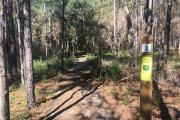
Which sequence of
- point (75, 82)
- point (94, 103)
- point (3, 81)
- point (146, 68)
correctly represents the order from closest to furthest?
point (146, 68), point (3, 81), point (94, 103), point (75, 82)

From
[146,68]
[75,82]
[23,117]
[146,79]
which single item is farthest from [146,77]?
[75,82]

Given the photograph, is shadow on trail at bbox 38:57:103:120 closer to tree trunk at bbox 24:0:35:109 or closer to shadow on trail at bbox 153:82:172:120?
tree trunk at bbox 24:0:35:109

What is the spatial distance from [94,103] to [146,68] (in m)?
6.45

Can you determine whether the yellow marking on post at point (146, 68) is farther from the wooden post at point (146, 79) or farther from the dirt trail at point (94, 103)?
the dirt trail at point (94, 103)

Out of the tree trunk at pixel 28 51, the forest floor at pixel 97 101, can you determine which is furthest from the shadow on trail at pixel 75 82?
the tree trunk at pixel 28 51

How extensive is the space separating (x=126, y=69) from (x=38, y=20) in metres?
33.2

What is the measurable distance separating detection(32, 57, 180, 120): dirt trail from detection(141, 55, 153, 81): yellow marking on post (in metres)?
4.95

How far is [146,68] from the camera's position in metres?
5.39

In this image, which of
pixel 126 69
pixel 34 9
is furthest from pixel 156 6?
pixel 126 69

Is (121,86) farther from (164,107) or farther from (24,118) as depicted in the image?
(24,118)

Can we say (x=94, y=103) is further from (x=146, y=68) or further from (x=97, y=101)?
(x=146, y=68)

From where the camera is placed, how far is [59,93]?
1358cm

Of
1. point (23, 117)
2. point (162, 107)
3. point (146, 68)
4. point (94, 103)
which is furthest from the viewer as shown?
point (94, 103)

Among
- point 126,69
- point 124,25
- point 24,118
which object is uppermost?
point 124,25
